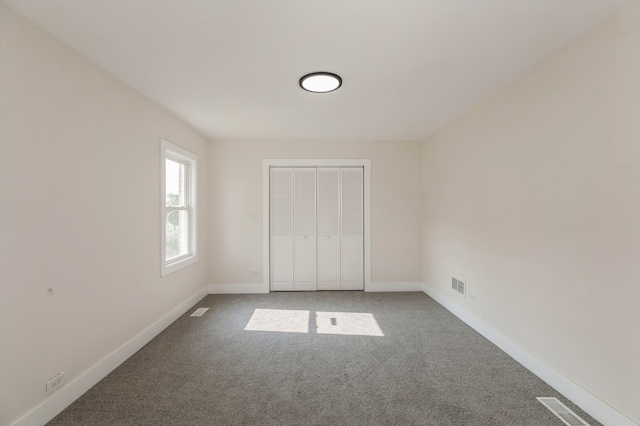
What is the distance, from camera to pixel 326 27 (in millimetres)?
1712

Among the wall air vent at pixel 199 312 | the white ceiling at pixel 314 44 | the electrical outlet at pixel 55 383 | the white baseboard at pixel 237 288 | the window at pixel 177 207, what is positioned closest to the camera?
the white ceiling at pixel 314 44

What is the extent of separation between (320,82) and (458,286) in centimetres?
293

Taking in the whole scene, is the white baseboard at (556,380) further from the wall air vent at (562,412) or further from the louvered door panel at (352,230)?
the louvered door panel at (352,230)

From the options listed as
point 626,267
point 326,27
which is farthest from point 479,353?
point 326,27

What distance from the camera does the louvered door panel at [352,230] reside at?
181 inches

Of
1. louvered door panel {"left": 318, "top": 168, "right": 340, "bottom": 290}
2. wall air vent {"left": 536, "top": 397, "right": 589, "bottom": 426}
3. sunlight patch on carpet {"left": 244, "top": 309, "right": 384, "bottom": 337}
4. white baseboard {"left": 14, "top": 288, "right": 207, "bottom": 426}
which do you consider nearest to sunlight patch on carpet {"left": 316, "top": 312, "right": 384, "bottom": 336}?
sunlight patch on carpet {"left": 244, "top": 309, "right": 384, "bottom": 337}

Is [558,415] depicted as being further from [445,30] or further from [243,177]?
[243,177]

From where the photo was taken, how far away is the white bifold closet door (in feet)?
15.0

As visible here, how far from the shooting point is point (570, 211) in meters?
1.96

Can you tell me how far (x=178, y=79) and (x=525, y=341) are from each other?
3792 mm

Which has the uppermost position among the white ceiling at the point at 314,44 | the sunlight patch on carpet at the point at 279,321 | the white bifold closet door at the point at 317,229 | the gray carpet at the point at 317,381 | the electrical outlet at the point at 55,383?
the white ceiling at the point at 314,44

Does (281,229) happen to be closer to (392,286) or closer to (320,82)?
(392,286)

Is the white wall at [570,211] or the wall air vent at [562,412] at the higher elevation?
the white wall at [570,211]

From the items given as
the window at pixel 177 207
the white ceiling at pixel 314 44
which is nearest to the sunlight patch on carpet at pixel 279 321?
the window at pixel 177 207
